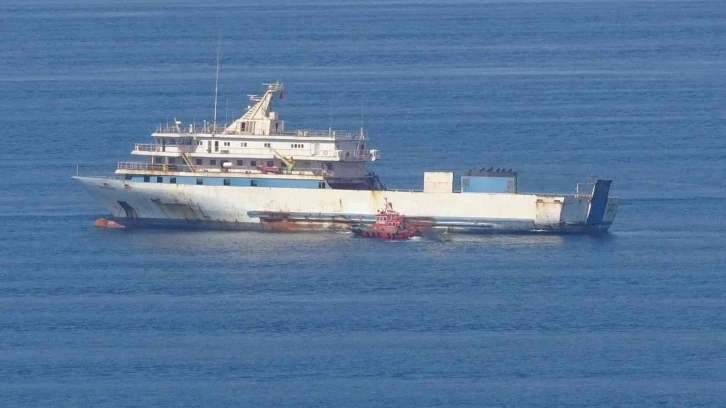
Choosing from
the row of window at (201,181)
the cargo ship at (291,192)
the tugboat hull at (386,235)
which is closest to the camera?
the tugboat hull at (386,235)

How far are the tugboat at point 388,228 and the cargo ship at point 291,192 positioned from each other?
0.62m

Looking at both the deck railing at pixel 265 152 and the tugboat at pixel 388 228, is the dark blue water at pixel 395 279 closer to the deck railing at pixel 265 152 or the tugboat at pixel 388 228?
the tugboat at pixel 388 228

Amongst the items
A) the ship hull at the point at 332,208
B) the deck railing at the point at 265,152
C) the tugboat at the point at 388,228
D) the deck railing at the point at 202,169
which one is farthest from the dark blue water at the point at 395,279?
the deck railing at the point at 265,152

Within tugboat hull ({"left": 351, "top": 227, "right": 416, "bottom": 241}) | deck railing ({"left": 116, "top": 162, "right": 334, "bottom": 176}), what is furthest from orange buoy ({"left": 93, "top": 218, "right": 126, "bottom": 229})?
tugboat hull ({"left": 351, "top": 227, "right": 416, "bottom": 241})

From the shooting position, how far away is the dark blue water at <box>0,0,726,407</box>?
6962 cm

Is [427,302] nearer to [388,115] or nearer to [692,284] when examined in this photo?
[692,284]

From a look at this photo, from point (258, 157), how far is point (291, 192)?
2.57 m

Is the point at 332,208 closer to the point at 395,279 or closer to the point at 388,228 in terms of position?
the point at 388,228

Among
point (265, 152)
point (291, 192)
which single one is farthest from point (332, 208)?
point (265, 152)

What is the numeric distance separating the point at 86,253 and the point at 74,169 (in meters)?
22.3

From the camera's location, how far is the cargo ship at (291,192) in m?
93.2

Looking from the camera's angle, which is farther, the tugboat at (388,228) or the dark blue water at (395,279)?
the tugboat at (388,228)

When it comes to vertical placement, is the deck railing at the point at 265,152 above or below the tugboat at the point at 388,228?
above

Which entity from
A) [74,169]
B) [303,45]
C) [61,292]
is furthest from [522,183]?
[303,45]
